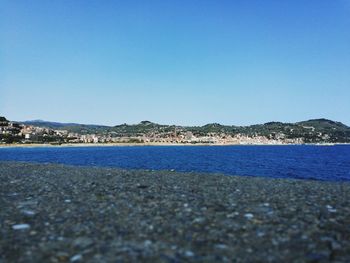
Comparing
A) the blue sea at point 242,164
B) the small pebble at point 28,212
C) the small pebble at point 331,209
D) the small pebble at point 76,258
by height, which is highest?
the small pebble at point 331,209

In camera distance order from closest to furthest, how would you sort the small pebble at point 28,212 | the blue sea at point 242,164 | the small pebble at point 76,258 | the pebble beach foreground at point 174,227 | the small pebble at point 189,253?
the small pebble at point 76,258, the small pebble at point 189,253, the pebble beach foreground at point 174,227, the small pebble at point 28,212, the blue sea at point 242,164

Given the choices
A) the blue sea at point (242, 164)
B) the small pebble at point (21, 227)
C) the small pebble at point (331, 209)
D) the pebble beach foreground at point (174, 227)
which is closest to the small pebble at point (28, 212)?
the pebble beach foreground at point (174, 227)

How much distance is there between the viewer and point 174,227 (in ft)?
32.8

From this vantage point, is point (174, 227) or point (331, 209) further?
point (331, 209)

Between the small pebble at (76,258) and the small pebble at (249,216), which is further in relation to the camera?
the small pebble at (249,216)

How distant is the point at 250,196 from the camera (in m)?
15.3

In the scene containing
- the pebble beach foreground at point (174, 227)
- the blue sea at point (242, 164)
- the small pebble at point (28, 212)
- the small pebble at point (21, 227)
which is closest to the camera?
the pebble beach foreground at point (174, 227)

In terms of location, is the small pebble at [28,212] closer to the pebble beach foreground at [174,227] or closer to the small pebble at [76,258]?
the pebble beach foreground at [174,227]

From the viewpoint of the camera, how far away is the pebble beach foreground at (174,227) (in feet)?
26.0

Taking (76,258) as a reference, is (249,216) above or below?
above

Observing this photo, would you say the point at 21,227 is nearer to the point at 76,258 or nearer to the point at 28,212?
the point at 28,212

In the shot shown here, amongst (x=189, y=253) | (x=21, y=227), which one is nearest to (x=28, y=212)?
(x=21, y=227)

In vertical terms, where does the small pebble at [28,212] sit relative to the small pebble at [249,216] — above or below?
below

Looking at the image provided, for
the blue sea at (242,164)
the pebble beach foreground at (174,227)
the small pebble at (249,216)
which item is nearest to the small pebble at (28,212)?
the pebble beach foreground at (174,227)
